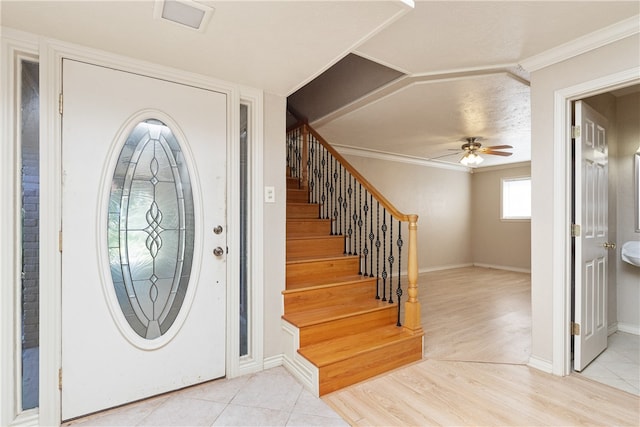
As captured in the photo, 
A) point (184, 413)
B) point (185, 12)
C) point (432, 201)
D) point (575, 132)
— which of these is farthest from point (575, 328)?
point (432, 201)

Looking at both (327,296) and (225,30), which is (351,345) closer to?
(327,296)

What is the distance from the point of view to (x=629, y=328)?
307 centimetres

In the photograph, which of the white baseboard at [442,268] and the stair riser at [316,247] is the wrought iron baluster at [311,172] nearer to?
the stair riser at [316,247]

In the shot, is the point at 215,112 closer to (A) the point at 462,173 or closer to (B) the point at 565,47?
(B) the point at 565,47

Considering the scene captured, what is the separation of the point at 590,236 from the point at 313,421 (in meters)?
2.40

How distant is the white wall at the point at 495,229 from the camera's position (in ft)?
21.0

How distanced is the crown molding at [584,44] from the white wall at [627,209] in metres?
1.60

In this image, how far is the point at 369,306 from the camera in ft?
8.90

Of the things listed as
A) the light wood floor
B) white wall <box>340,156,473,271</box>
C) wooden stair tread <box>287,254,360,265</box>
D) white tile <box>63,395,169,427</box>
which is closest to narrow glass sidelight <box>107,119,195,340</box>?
white tile <box>63,395,169,427</box>

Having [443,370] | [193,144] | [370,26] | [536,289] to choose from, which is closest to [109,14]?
[193,144]

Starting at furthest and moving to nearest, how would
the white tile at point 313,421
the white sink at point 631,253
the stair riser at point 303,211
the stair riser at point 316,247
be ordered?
the stair riser at point 303,211 → the stair riser at point 316,247 → the white sink at point 631,253 → the white tile at point 313,421

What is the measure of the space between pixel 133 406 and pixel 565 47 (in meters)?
3.65

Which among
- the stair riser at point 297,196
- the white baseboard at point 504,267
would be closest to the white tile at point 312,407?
the stair riser at point 297,196

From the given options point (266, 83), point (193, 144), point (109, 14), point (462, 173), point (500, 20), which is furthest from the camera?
point (462, 173)
